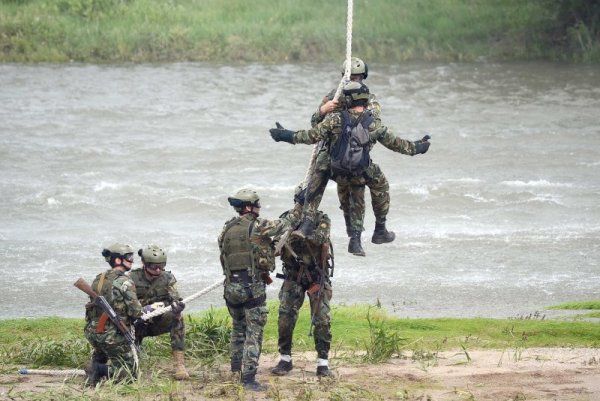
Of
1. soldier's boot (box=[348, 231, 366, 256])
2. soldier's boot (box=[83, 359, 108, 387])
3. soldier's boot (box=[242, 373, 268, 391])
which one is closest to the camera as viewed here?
soldier's boot (box=[242, 373, 268, 391])

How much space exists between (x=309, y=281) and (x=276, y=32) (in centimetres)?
3008

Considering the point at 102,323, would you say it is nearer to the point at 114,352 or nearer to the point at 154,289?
the point at 114,352

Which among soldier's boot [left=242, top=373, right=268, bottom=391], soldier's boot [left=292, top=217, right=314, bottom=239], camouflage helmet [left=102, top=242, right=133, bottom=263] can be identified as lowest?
soldier's boot [left=242, top=373, right=268, bottom=391]

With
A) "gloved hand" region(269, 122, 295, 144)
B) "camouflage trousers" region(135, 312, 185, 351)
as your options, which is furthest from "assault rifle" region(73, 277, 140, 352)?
"gloved hand" region(269, 122, 295, 144)

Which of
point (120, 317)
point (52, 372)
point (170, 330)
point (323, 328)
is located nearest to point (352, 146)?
point (323, 328)

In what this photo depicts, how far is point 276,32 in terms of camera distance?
144 ft

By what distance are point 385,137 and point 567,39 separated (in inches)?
1252

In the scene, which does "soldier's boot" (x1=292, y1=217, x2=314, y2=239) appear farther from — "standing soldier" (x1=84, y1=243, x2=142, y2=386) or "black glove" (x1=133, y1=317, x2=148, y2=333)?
"black glove" (x1=133, y1=317, x2=148, y2=333)

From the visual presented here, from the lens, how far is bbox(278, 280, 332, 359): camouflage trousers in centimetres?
1452

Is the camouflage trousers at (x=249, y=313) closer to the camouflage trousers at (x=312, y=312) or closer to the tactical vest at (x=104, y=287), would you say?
the camouflage trousers at (x=312, y=312)

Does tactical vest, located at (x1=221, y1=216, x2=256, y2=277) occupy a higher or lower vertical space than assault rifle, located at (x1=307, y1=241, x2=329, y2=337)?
higher

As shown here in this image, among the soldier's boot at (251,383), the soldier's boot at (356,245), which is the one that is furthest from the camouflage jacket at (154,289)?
the soldier's boot at (356,245)

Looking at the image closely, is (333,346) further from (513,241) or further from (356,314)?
(513,241)

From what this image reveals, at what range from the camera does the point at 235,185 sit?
102 ft
